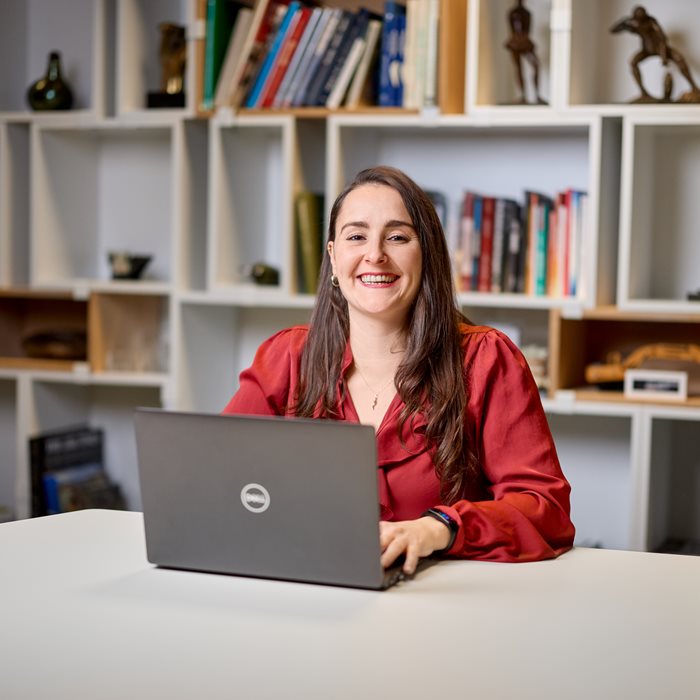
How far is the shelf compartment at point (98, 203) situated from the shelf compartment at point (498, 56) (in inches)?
42.7

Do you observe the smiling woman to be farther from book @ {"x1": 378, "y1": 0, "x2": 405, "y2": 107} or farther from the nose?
book @ {"x1": 378, "y1": 0, "x2": 405, "y2": 107}

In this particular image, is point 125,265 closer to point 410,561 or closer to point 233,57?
point 233,57

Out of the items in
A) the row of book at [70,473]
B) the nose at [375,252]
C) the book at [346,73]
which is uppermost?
the book at [346,73]

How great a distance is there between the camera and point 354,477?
128cm

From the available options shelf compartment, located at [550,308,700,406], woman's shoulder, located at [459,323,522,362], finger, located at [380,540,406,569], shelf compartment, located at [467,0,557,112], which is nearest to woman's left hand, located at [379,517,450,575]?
finger, located at [380,540,406,569]

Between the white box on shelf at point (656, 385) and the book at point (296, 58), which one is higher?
the book at point (296, 58)

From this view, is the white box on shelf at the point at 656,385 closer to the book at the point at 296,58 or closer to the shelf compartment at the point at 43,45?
the book at the point at 296,58

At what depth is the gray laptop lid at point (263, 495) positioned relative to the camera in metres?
1.28

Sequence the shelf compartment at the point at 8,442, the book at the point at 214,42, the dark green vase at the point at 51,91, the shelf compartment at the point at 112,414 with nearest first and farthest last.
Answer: the book at the point at 214,42, the dark green vase at the point at 51,91, the shelf compartment at the point at 112,414, the shelf compartment at the point at 8,442

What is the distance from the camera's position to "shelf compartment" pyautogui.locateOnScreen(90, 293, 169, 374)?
11.2 ft

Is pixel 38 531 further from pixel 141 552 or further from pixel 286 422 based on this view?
pixel 286 422

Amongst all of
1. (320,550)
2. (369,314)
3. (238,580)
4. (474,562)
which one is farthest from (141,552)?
(369,314)

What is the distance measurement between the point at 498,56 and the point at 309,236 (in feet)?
2.51

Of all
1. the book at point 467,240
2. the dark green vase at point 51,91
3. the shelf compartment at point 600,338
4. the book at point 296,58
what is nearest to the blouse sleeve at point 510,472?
the shelf compartment at point 600,338
